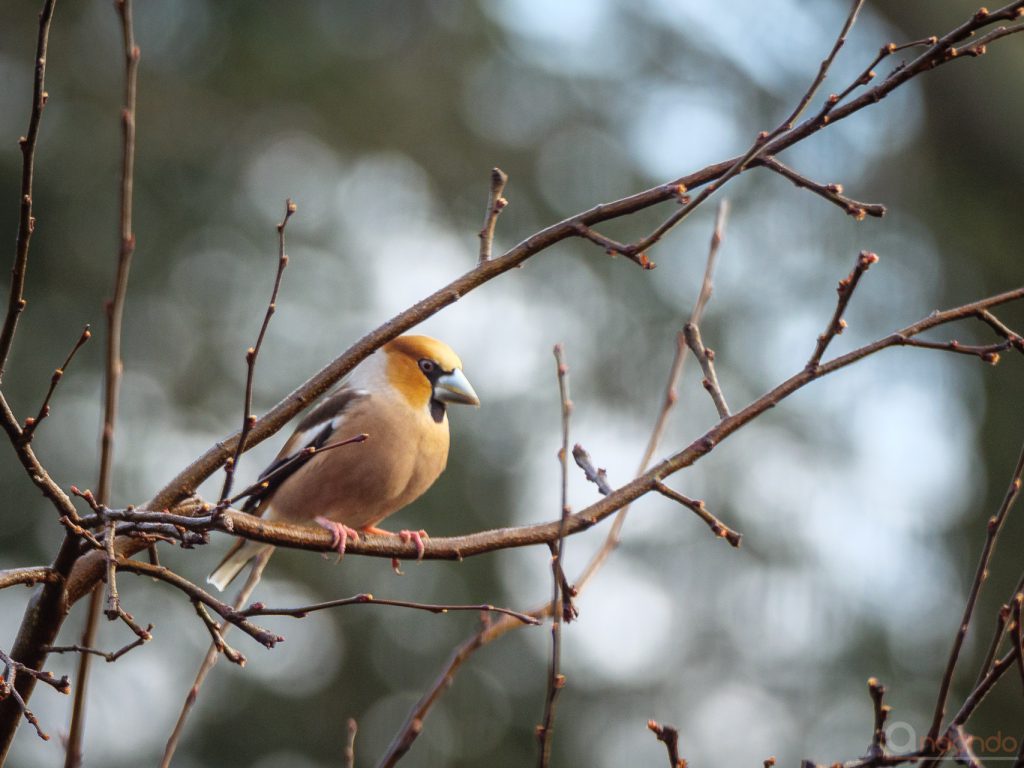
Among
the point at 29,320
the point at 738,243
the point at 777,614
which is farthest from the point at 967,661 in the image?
the point at 29,320

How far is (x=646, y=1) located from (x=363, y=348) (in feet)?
29.7

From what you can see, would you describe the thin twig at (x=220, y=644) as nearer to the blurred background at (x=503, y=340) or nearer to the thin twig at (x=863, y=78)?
the thin twig at (x=863, y=78)

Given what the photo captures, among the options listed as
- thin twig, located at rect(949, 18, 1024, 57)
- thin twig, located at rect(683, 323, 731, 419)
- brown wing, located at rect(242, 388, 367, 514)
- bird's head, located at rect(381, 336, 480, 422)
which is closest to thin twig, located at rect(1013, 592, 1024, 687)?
thin twig, located at rect(683, 323, 731, 419)

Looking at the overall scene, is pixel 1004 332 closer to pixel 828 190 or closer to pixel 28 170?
pixel 828 190

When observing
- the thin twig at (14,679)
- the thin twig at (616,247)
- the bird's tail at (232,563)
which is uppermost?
the bird's tail at (232,563)

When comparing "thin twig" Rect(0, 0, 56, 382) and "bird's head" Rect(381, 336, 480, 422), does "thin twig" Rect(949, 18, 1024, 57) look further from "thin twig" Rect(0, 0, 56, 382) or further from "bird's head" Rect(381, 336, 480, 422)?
"bird's head" Rect(381, 336, 480, 422)

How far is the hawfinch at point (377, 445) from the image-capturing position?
11.7ft

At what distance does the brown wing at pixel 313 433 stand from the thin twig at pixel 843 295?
214 cm

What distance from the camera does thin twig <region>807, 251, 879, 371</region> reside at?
74.1 inches

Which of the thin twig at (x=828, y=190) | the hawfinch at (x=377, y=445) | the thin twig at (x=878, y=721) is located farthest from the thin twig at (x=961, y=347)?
the hawfinch at (x=377, y=445)

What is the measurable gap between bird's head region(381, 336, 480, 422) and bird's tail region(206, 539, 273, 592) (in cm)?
85

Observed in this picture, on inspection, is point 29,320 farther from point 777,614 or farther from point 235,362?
point 777,614

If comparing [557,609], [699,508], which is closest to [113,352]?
[557,609]

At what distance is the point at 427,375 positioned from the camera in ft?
12.7
